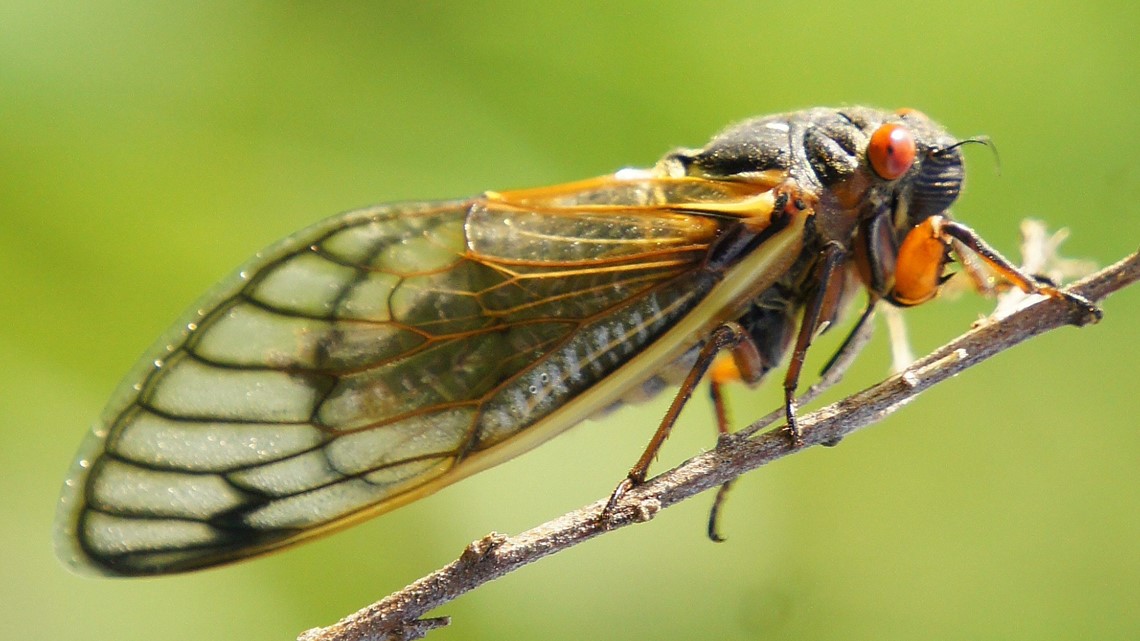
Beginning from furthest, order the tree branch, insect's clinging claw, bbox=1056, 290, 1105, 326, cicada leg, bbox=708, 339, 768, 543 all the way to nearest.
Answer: cicada leg, bbox=708, 339, 768, 543, insect's clinging claw, bbox=1056, 290, 1105, 326, the tree branch

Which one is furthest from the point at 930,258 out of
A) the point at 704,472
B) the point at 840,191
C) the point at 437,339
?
the point at 437,339

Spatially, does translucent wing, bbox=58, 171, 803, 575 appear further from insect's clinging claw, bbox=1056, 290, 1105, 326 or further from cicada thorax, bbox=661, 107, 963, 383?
insect's clinging claw, bbox=1056, 290, 1105, 326

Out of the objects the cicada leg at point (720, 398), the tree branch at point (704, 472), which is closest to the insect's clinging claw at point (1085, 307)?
the tree branch at point (704, 472)

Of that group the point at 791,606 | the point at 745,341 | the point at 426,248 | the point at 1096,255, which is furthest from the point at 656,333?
the point at 1096,255

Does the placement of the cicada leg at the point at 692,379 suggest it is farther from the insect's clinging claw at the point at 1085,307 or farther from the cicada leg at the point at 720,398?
the insect's clinging claw at the point at 1085,307

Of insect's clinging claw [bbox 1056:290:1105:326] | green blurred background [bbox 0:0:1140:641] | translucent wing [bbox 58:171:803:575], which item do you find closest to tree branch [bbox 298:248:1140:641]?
insect's clinging claw [bbox 1056:290:1105:326]

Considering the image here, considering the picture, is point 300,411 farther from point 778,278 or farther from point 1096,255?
point 1096,255

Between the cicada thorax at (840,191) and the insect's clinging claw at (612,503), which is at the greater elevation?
the cicada thorax at (840,191)
